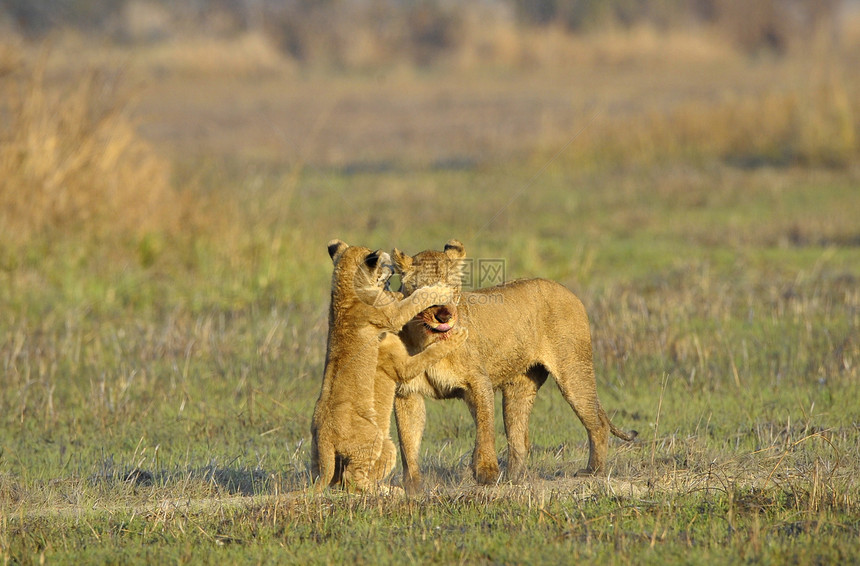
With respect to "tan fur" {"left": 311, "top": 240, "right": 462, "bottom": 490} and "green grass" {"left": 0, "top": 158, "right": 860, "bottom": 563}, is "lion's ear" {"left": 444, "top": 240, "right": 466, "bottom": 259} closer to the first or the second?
"tan fur" {"left": 311, "top": 240, "right": 462, "bottom": 490}

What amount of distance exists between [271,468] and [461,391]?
1.29 m

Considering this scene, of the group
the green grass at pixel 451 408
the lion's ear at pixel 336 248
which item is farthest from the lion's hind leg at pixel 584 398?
the lion's ear at pixel 336 248

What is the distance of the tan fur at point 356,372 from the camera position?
5699mm

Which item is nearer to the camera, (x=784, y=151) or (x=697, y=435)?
(x=697, y=435)

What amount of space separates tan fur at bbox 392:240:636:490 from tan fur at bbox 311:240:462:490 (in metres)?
0.17

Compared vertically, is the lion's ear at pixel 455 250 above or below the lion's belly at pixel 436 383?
above

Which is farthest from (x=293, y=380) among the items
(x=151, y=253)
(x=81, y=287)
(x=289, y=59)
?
(x=289, y=59)

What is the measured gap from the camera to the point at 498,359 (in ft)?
20.5

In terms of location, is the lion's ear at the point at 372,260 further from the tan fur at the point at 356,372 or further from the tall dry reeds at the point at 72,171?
the tall dry reeds at the point at 72,171

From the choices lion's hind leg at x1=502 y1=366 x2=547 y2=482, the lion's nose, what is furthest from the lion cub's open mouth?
lion's hind leg at x1=502 y1=366 x2=547 y2=482

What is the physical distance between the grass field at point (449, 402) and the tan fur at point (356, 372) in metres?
0.25

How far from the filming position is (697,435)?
271 inches

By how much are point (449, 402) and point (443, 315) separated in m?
2.65

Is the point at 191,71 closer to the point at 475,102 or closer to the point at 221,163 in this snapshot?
the point at 475,102
